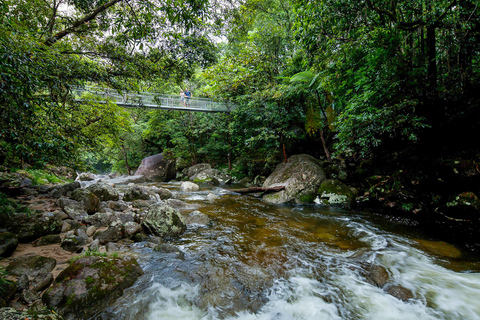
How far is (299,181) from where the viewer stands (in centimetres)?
737

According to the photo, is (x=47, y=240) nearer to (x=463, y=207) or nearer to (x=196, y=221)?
(x=196, y=221)

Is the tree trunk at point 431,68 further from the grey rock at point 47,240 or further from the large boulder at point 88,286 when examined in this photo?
the grey rock at point 47,240

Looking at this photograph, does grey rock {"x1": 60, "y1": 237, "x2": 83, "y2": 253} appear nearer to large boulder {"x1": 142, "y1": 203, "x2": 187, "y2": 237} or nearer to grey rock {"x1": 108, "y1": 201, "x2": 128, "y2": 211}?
large boulder {"x1": 142, "y1": 203, "x2": 187, "y2": 237}

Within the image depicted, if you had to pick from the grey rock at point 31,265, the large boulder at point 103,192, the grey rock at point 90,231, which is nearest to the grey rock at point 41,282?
the grey rock at point 31,265

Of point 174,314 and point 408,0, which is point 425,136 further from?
point 174,314

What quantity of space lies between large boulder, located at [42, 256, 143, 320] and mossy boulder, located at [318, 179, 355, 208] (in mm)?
6046

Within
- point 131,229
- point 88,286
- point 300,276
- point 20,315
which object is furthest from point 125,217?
point 300,276

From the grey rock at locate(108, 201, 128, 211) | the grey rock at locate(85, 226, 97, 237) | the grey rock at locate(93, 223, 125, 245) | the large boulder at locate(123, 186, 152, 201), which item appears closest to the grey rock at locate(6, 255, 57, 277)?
the grey rock at locate(93, 223, 125, 245)

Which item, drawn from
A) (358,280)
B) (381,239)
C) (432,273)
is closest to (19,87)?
(358,280)

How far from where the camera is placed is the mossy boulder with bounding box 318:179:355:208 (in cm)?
631

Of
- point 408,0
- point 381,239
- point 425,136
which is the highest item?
point 408,0

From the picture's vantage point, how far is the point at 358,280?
8.88 feet

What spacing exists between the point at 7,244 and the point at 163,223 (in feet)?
6.98

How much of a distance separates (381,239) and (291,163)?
4741mm
